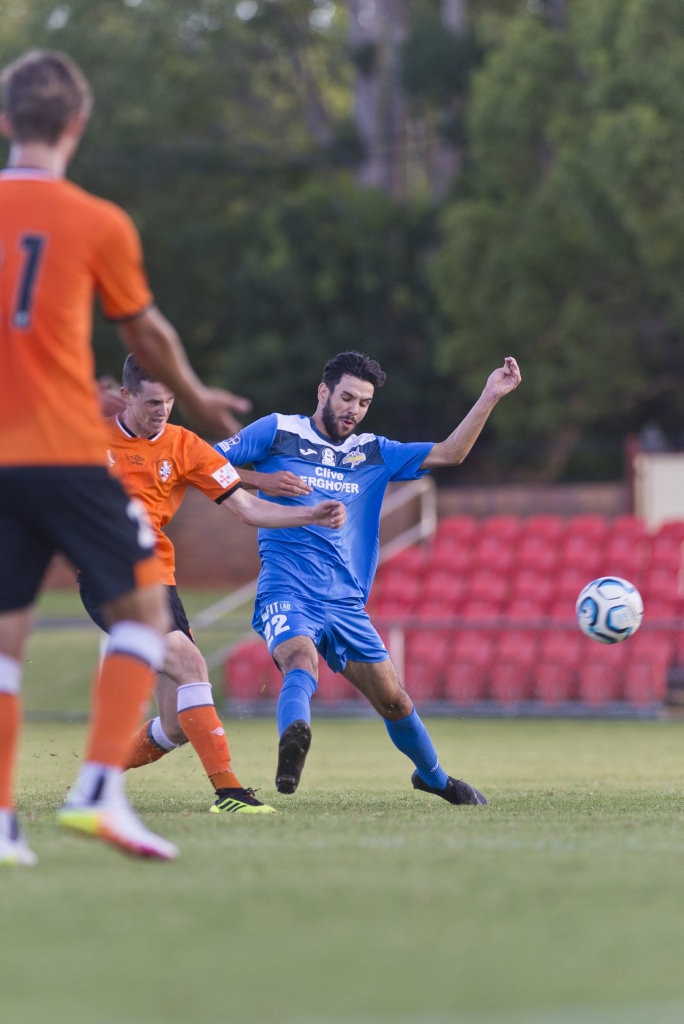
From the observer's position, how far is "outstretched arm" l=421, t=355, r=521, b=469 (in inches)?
321

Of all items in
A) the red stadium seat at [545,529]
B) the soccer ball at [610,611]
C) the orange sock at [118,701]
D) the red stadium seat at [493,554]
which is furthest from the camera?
the red stadium seat at [545,529]

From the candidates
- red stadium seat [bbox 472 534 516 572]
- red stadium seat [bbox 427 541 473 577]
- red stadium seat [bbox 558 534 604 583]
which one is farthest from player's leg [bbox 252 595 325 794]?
red stadium seat [bbox 427 541 473 577]

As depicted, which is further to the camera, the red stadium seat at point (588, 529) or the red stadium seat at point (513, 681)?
the red stadium seat at point (588, 529)

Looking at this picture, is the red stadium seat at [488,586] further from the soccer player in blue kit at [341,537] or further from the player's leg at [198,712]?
the player's leg at [198,712]

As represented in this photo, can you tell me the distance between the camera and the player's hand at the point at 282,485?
809cm

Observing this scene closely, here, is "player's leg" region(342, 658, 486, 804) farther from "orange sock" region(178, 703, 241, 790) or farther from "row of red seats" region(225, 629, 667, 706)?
"row of red seats" region(225, 629, 667, 706)

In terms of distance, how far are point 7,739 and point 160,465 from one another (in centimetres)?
287

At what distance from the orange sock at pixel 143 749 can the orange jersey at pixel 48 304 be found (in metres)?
3.51

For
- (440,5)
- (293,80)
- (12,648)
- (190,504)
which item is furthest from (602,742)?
(293,80)

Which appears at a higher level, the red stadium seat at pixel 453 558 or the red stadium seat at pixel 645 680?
the red stadium seat at pixel 453 558

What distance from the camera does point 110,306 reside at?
511 cm

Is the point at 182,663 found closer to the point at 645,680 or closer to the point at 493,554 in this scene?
the point at 645,680

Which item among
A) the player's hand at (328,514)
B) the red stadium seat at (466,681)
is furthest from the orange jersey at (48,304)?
the red stadium seat at (466,681)

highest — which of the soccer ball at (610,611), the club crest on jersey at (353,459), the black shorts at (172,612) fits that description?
the club crest on jersey at (353,459)
